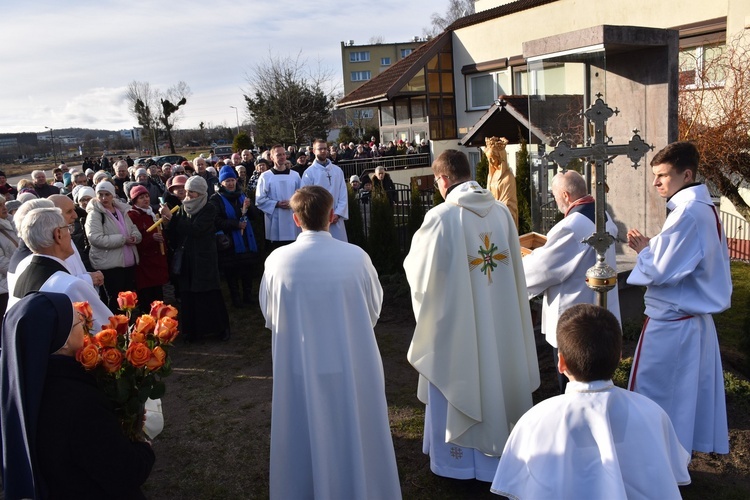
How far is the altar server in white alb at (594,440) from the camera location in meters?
2.23

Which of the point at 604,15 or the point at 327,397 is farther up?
the point at 604,15

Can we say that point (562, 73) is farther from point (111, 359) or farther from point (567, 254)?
point (111, 359)

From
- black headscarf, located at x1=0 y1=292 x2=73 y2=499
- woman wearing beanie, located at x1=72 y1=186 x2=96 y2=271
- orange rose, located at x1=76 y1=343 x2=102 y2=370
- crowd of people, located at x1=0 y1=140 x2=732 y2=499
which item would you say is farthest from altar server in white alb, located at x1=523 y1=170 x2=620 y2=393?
woman wearing beanie, located at x1=72 y1=186 x2=96 y2=271

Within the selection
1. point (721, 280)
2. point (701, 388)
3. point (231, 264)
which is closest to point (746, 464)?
point (701, 388)

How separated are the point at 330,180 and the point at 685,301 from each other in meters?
6.09

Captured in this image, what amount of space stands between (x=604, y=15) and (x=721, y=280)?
→ 15.6 metres

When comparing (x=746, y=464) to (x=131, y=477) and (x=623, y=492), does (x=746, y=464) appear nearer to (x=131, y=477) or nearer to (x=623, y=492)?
(x=623, y=492)

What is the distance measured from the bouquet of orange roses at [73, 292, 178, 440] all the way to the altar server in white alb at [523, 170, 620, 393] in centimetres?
259

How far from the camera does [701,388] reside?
4062 mm

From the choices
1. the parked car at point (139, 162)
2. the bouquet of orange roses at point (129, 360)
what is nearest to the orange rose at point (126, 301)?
the bouquet of orange roses at point (129, 360)

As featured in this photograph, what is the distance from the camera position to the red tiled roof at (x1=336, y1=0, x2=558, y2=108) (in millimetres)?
22688

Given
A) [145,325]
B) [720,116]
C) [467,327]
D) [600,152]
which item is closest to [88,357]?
[145,325]

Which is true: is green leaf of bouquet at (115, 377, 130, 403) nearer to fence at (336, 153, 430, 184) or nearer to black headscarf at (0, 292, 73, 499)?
black headscarf at (0, 292, 73, 499)

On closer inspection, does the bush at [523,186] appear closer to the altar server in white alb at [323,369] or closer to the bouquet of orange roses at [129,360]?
the altar server in white alb at [323,369]
